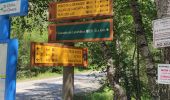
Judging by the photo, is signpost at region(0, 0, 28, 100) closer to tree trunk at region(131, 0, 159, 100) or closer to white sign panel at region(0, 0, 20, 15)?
white sign panel at region(0, 0, 20, 15)

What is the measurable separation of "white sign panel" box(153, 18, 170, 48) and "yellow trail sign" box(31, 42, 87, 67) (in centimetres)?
265

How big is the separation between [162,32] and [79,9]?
294 centimetres

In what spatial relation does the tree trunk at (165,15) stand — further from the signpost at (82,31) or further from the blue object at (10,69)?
the blue object at (10,69)

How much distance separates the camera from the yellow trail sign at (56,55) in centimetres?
707

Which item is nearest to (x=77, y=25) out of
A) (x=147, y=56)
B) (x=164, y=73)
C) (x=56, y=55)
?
(x=56, y=55)

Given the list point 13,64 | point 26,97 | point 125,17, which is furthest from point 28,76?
point 13,64

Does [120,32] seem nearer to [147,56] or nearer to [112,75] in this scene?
[112,75]

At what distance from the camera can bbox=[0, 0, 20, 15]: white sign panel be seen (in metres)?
7.83

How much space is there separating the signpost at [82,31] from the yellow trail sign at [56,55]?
26 centimetres

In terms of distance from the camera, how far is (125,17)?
12.2 m

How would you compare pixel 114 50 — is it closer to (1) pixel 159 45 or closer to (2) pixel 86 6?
(2) pixel 86 6

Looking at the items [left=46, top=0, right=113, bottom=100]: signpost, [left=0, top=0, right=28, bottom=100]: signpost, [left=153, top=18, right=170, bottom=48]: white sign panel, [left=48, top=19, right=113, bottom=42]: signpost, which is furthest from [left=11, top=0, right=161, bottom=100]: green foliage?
[left=153, top=18, right=170, bottom=48]: white sign panel

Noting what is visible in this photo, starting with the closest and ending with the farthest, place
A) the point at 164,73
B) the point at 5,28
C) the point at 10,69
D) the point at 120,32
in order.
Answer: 1. the point at 164,73
2. the point at 10,69
3. the point at 5,28
4. the point at 120,32

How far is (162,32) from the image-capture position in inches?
193
